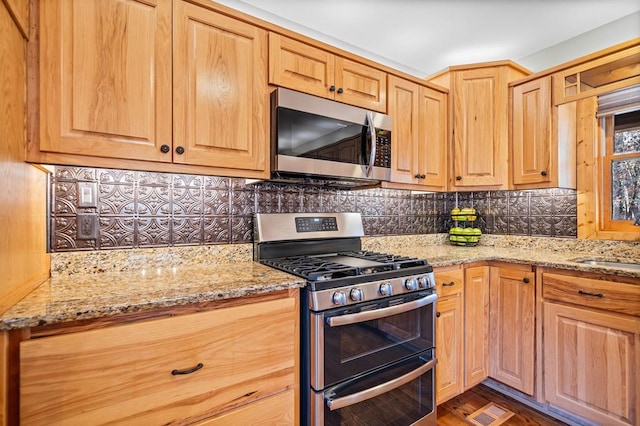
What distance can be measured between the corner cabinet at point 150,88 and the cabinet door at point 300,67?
0.06 m

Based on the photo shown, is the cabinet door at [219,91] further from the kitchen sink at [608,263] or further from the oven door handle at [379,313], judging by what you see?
the kitchen sink at [608,263]

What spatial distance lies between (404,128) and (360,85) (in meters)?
0.45

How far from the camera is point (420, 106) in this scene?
221cm

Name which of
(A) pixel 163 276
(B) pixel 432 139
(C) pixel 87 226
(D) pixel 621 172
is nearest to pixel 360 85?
(B) pixel 432 139

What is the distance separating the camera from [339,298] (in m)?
1.31

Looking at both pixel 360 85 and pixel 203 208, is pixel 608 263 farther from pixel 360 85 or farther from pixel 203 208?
pixel 203 208

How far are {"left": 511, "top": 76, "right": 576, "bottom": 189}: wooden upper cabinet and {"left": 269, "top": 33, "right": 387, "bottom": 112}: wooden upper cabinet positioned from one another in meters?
1.10

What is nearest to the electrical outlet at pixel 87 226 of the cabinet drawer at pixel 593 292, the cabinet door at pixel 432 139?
the cabinet door at pixel 432 139

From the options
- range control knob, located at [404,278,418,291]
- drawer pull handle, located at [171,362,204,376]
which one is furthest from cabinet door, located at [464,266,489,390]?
drawer pull handle, located at [171,362,204,376]

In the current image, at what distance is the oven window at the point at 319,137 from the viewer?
159cm

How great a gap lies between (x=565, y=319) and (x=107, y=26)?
269cm

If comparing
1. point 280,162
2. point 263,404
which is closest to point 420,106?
point 280,162

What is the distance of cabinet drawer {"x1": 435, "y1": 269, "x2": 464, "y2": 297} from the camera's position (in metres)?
1.82

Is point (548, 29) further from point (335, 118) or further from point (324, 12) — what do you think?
point (335, 118)
